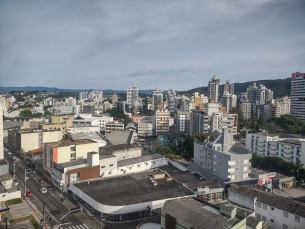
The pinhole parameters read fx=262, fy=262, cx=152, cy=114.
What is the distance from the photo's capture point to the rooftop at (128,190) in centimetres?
1639

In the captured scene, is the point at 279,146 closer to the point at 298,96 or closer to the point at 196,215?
the point at 196,215

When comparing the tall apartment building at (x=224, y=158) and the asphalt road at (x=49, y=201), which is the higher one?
the tall apartment building at (x=224, y=158)

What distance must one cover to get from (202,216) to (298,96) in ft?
178

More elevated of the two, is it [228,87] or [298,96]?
[228,87]

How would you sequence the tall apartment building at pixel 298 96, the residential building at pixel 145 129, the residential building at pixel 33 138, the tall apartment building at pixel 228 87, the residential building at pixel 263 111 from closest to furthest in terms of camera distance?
the residential building at pixel 33 138, the residential building at pixel 145 129, the tall apartment building at pixel 298 96, the residential building at pixel 263 111, the tall apartment building at pixel 228 87

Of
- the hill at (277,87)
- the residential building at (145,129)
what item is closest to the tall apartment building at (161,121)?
the residential building at (145,129)


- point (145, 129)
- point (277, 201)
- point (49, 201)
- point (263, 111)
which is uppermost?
point (263, 111)

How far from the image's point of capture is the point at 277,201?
15.2m

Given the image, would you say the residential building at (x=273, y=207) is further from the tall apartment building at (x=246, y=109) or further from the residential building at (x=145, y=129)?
the tall apartment building at (x=246, y=109)

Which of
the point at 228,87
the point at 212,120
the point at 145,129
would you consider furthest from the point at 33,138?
the point at 228,87

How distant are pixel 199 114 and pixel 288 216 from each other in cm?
2841

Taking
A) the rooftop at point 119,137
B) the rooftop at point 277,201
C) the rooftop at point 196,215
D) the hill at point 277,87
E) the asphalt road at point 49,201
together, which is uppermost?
the hill at point 277,87

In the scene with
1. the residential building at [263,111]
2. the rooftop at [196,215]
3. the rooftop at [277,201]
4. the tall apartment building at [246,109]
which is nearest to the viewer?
the rooftop at [196,215]

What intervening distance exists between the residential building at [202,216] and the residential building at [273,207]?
2.19 m
